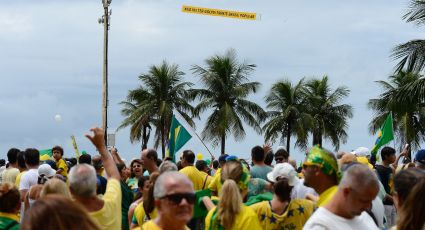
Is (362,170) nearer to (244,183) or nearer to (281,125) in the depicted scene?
(244,183)

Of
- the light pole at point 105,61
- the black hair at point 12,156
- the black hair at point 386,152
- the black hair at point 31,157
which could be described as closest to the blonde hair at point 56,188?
the black hair at point 31,157

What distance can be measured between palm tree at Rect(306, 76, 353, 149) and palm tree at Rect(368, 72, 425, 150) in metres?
3.31

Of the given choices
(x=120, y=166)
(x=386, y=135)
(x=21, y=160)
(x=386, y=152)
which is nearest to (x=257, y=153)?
(x=120, y=166)

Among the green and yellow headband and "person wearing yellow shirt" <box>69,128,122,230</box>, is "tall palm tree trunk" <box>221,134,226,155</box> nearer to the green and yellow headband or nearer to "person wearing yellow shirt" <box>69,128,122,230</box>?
the green and yellow headband

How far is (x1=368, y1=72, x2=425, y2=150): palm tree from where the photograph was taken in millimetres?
27953

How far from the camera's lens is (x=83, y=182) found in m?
5.97

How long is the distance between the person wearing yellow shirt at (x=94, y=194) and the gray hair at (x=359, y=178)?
71.9 inches

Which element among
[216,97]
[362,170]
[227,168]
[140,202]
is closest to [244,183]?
[227,168]

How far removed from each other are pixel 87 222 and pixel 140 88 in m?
48.8

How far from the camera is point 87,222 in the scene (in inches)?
132

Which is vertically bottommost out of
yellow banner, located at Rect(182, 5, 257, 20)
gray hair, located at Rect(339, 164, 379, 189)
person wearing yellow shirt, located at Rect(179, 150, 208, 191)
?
person wearing yellow shirt, located at Rect(179, 150, 208, 191)

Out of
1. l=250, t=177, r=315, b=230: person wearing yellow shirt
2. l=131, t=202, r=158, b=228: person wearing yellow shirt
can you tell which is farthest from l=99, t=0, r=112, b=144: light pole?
l=250, t=177, r=315, b=230: person wearing yellow shirt

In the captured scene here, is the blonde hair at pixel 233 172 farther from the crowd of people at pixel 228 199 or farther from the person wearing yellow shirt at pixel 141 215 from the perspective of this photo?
the person wearing yellow shirt at pixel 141 215

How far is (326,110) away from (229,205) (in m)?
47.2
